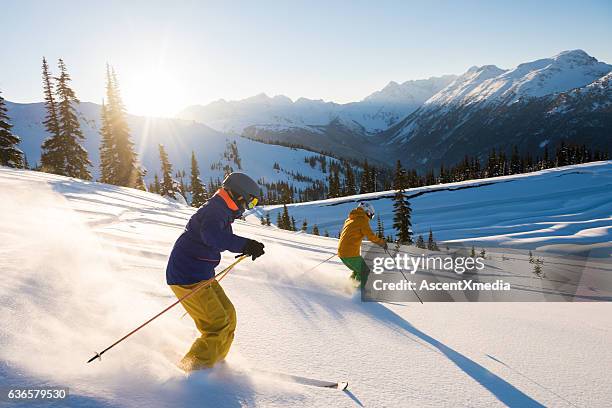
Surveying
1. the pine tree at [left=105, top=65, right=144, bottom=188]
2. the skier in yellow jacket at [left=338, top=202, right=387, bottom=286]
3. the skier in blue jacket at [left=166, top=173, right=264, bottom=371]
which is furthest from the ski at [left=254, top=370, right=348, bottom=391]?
the pine tree at [left=105, top=65, right=144, bottom=188]

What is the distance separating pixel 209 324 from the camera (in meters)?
3.56

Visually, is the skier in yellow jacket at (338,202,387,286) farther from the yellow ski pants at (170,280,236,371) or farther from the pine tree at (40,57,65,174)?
the pine tree at (40,57,65,174)

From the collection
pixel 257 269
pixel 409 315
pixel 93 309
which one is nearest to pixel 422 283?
pixel 409 315

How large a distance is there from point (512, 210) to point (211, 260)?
56207 millimetres

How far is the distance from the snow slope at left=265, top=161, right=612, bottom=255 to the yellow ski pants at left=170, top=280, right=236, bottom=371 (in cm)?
3570

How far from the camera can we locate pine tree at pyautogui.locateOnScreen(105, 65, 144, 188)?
3872cm

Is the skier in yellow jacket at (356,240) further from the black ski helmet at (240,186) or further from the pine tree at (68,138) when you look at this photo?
the pine tree at (68,138)

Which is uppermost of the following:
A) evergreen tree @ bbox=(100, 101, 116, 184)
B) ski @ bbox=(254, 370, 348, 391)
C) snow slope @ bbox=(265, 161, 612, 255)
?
evergreen tree @ bbox=(100, 101, 116, 184)

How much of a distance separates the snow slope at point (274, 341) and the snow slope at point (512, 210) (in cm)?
3280

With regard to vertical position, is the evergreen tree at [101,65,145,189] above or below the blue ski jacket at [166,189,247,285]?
above

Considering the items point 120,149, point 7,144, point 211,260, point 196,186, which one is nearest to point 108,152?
point 120,149

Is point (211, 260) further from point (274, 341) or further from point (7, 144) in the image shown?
point (7, 144)

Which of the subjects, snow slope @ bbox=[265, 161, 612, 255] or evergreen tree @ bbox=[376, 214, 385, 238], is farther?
evergreen tree @ bbox=[376, 214, 385, 238]

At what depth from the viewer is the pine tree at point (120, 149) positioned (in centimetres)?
3872
